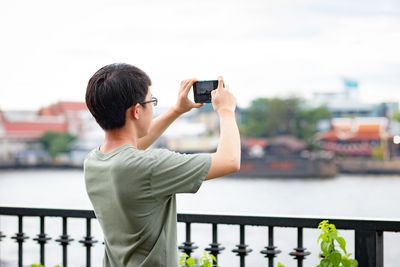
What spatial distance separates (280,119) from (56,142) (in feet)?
64.1

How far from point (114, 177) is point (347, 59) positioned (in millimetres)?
72249

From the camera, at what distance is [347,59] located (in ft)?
229

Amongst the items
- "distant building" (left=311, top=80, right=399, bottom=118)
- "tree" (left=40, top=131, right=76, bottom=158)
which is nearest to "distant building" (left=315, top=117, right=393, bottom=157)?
"distant building" (left=311, top=80, right=399, bottom=118)

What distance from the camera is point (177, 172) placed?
88cm

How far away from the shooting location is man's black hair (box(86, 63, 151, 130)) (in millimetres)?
909

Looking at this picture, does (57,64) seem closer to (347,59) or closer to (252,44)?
(252,44)

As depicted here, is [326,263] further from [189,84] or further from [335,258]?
[189,84]

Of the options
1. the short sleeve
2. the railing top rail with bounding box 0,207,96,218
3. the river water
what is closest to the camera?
the short sleeve

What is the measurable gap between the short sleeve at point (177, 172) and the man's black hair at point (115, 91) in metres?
0.11

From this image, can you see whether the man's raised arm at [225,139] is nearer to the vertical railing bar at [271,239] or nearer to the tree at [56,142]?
the vertical railing bar at [271,239]

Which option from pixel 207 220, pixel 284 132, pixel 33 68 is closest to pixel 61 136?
pixel 284 132

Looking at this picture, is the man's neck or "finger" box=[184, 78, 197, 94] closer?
the man's neck

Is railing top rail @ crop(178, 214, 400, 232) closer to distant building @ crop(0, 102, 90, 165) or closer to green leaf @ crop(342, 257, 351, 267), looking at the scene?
green leaf @ crop(342, 257, 351, 267)

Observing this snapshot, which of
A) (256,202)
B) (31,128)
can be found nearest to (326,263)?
(256,202)
